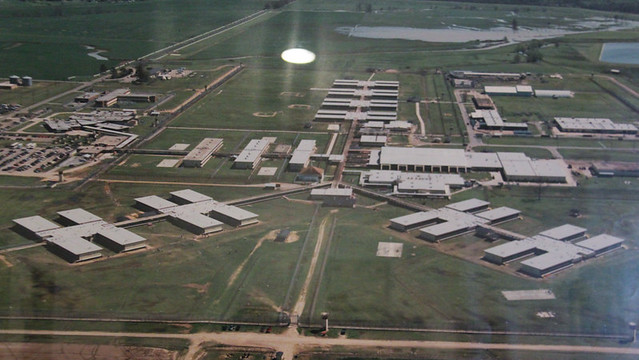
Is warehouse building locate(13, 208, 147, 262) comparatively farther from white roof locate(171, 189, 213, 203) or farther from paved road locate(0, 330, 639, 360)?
paved road locate(0, 330, 639, 360)

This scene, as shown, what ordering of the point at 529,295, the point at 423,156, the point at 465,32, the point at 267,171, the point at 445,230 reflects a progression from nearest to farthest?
the point at 529,295
the point at 445,230
the point at 267,171
the point at 423,156
the point at 465,32

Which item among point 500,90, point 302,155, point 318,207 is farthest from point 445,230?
point 500,90

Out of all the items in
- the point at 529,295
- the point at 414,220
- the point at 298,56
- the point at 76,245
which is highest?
the point at 529,295

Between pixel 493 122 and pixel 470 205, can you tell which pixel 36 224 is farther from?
pixel 493 122

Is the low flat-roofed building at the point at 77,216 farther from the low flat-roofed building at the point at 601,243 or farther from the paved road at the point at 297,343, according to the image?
the low flat-roofed building at the point at 601,243

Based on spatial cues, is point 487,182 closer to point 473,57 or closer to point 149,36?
point 473,57

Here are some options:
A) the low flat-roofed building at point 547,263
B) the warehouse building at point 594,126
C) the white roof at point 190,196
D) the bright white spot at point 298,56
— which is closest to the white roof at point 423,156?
the warehouse building at point 594,126

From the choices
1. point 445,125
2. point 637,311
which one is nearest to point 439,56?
point 445,125
